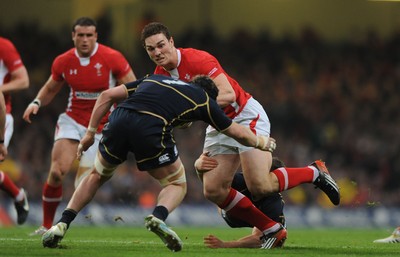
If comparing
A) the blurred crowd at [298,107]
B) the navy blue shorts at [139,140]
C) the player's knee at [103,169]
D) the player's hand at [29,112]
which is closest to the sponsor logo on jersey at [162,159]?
the navy blue shorts at [139,140]

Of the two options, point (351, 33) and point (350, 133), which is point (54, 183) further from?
point (351, 33)

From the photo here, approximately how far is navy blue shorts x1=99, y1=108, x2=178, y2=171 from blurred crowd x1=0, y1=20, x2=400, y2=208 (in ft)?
35.3

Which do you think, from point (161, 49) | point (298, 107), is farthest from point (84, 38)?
point (298, 107)

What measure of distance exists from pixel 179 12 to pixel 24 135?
690cm

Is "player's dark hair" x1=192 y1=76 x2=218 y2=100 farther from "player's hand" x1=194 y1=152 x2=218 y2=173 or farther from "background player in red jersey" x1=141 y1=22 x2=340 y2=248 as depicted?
"player's hand" x1=194 y1=152 x2=218 y2=173

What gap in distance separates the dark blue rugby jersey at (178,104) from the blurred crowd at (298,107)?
11.0 metres

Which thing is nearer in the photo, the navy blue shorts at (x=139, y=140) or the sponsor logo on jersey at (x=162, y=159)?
the navy blue shorts at (x=139, y=140)

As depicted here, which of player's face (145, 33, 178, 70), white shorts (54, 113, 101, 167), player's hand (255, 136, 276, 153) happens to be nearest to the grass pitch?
player's hand (255, 136, 276, 153)

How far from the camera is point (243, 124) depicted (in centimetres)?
1028

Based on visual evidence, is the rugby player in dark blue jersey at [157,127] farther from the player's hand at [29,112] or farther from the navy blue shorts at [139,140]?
the player's hand at [29,112]

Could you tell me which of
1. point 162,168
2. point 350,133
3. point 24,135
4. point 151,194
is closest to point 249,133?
point 162,168

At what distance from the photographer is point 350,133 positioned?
79.4 ft

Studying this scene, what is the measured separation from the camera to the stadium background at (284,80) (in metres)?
20.9

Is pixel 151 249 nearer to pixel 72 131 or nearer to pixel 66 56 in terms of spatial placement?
pixel 72 131
